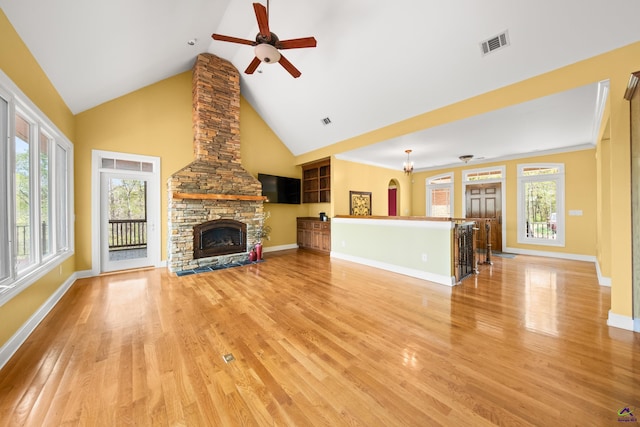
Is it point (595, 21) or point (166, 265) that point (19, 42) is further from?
point (595, 21)

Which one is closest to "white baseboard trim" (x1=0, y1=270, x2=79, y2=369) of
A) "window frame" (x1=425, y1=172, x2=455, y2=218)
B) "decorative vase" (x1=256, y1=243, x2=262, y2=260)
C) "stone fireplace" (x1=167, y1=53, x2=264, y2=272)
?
"stone fireplace" (x1=167, y1=53, x2=264, y2=272)

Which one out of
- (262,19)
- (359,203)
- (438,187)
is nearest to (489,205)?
(438,187)

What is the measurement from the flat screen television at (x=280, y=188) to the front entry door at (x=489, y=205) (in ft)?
17.7

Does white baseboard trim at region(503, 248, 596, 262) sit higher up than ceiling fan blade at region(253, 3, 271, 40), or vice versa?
ceiling fan blade at region(253, 3, 271, 40)

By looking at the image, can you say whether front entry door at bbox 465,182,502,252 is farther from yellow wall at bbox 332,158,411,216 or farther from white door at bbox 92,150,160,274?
white door at bbox 92,150,160,274

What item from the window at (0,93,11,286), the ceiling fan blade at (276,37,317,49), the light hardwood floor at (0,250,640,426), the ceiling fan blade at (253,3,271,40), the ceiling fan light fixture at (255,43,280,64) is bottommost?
the light hardwood floor at (0,250,640,426)

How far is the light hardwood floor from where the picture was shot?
4.90 feet

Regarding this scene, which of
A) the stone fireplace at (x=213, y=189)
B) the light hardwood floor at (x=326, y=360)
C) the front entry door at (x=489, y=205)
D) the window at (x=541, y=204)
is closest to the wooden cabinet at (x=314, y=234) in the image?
the stone fireplace at (x=213, y=189)

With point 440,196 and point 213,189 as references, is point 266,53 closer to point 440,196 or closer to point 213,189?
point 213,189

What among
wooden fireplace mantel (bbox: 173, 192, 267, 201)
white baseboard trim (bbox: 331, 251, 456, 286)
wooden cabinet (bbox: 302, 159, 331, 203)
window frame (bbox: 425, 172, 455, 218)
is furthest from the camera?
window frame (bbox: 425, 172, 455, 218)

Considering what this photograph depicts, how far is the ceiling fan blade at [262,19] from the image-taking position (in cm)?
270

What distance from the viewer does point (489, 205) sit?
707 centimetres

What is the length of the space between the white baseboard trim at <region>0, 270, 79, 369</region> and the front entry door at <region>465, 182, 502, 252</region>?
885 cm

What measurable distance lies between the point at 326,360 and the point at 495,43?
4039 mm
